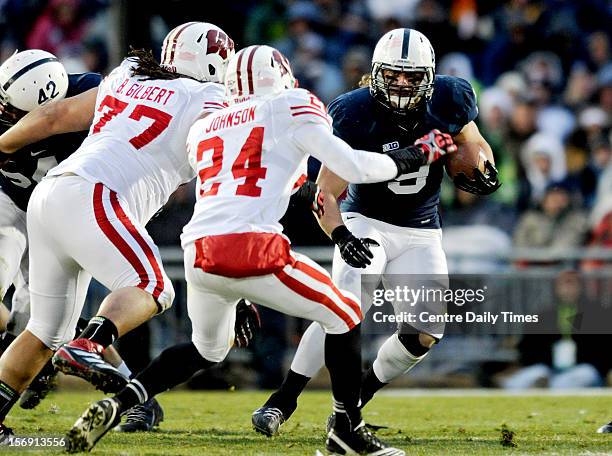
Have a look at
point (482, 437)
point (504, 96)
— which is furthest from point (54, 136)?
point (504, 96)

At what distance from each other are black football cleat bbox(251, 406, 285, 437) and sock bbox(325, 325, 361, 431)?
89 centimetres

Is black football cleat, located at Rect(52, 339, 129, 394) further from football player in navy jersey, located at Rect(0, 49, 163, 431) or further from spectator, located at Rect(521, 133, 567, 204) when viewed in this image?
spectator, located at Rect(521, 133, 567, 204)

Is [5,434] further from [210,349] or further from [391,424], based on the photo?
[391,424]

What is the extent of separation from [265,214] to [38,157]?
1.90m

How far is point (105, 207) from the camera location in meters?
5.17

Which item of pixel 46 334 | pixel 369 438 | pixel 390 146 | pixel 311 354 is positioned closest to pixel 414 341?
pixel 311 354

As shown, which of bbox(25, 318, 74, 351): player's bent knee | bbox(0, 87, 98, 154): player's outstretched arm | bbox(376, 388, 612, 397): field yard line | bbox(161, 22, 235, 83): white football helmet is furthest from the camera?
bbox(376, 388, 612, 397): field yard line

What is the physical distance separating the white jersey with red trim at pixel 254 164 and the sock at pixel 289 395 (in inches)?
51.3

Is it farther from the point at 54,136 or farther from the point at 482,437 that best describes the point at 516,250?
the point at 54,136

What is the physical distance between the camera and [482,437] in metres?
6.04

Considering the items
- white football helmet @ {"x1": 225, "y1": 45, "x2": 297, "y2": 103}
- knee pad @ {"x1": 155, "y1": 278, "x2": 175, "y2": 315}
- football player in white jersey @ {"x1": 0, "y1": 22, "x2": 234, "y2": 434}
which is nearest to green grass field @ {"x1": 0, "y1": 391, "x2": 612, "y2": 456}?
football player in white jersey @ {"x1": 0, "y1": 22, "x2": 234, "y2": 434}

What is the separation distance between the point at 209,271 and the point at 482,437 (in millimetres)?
1930

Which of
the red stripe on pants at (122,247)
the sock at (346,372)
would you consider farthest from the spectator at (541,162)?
the red stripe on pants at (122,247)

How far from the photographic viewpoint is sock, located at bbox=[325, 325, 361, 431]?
5.01 metres
